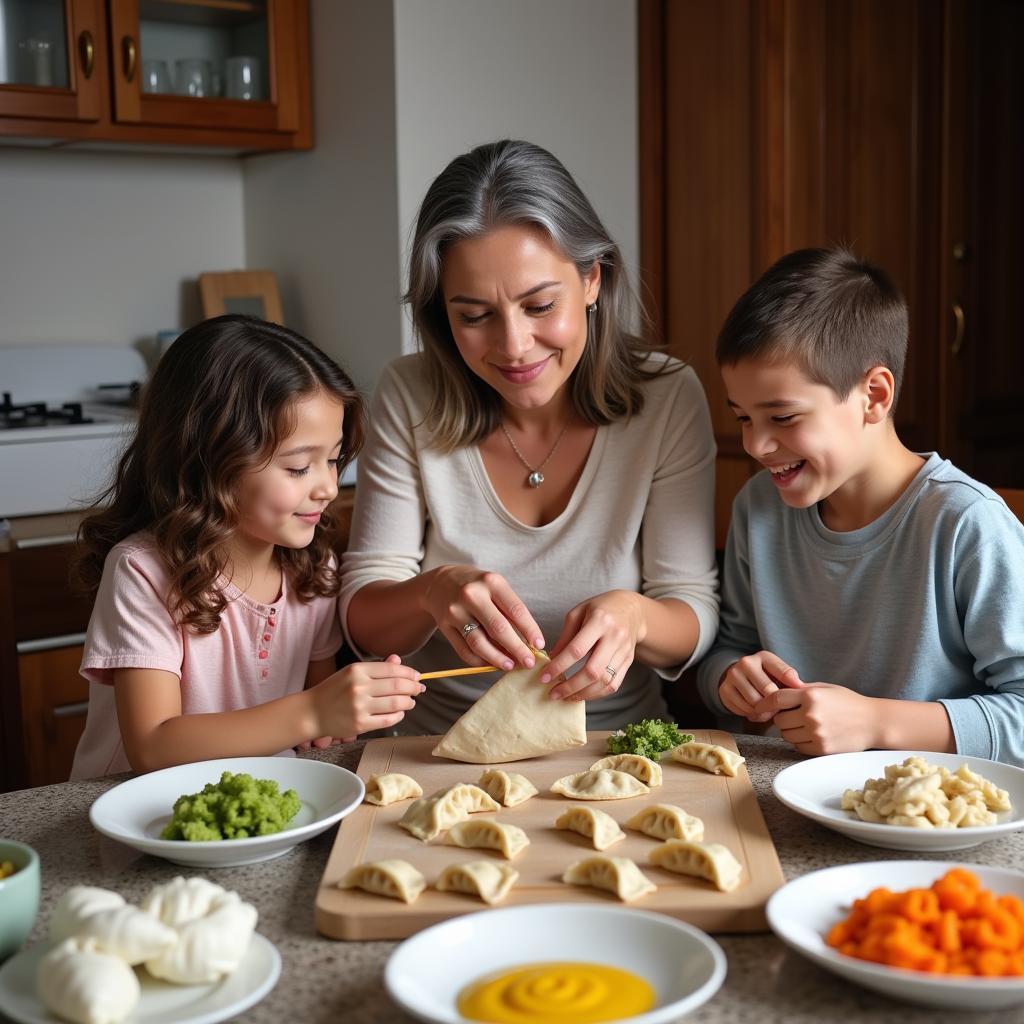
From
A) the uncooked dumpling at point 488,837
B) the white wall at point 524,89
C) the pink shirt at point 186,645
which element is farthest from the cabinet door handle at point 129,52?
the uncooked dumpling at point 488,837

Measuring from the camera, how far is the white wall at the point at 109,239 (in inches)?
130

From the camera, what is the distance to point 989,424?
404 centimetres

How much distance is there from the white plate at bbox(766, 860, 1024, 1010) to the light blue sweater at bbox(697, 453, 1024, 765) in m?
0.37

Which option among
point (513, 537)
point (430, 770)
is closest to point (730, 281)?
point (513, 537)

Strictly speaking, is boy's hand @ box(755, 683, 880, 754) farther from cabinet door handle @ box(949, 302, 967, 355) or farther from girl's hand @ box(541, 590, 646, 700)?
cabinet door handle @ box(949, 302, 967, 355)

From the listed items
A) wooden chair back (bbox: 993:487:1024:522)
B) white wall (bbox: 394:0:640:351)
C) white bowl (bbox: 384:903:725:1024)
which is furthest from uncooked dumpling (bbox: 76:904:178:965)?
white wall (bbox: 394:0:640:351)

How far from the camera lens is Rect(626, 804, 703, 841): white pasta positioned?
3.48ft

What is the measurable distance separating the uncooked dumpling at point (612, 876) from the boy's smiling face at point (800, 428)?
Answer: 2.04ft

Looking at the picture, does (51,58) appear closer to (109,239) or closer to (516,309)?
(109,239)

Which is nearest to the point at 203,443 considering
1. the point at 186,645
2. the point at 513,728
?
the point at 186,645

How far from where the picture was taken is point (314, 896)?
40.2 inches

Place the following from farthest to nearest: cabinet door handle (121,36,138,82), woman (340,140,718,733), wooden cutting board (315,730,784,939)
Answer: cabinet door handle (121,36,138,82), woman (340,140,718,733), wooden cutting board (315,730,784,939)

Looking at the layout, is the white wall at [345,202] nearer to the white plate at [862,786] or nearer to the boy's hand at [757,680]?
the boy's hand at [757,680]

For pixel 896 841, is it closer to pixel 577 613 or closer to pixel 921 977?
pixel 921 977
